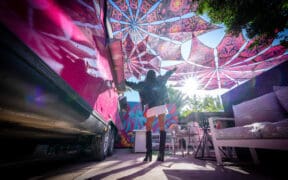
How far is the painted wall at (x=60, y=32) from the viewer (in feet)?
2.34

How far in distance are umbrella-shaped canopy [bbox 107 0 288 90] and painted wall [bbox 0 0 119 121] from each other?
6.01 meters

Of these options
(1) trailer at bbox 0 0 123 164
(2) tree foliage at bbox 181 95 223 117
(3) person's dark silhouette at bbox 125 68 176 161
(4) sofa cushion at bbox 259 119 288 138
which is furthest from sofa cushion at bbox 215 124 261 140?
(2) tree foliage at bbox 181 95 223 117

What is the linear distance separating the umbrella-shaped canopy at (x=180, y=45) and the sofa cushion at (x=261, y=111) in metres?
5.84

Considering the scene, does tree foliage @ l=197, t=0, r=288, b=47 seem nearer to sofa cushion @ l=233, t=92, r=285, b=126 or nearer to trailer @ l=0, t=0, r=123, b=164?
sofa cushion @ l=233, t=92, r=285, b=126

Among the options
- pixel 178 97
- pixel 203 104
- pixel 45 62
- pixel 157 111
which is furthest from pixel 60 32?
pixel 203 104

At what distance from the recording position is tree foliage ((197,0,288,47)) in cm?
201

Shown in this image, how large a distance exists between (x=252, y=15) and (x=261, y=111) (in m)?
1.80

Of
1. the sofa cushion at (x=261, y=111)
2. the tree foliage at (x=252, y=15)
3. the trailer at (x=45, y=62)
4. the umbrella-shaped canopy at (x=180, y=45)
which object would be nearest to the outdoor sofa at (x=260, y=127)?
the sofa cushion at (x=261, y=111)

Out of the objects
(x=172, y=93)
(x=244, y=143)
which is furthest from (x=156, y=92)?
(x=172, y=93)

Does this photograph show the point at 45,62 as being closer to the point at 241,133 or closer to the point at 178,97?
the point at 241,133

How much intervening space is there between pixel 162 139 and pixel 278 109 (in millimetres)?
2262

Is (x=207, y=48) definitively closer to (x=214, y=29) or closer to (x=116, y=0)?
(x=214, y=29)

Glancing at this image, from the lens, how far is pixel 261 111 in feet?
8.32

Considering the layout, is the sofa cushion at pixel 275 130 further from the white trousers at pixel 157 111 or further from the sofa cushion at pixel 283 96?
the white trousers at pixel 157 111
